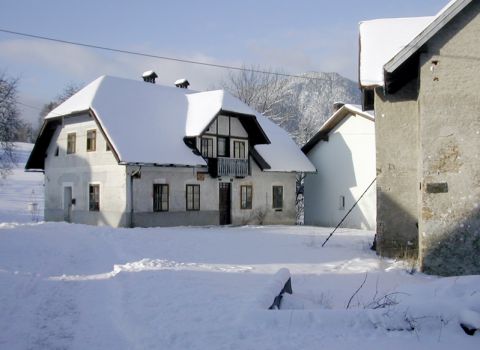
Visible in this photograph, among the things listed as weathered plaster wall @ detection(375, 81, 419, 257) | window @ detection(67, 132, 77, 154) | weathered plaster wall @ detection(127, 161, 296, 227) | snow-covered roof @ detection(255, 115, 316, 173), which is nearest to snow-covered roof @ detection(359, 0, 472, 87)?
weathered plaster wall @ detection(375, 81, 419, 257)

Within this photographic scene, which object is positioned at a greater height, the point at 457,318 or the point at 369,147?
the point at 369,147

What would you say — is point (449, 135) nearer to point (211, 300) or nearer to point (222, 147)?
point (211, 300)

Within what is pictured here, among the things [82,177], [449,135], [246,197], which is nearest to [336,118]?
[246,197]

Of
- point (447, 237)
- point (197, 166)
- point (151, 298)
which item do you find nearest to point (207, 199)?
point (197, 166)

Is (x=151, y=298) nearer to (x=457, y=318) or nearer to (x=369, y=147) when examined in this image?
(x=457, y=318)

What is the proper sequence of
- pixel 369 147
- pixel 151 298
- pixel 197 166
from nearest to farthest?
pixel 151 298 → pixel 197 166 → pixel 369 147

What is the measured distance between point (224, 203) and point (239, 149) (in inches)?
121

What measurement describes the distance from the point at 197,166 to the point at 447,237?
15.4 metres

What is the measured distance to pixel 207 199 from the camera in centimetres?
2558

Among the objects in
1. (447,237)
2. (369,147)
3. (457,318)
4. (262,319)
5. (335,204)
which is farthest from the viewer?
(335,204)

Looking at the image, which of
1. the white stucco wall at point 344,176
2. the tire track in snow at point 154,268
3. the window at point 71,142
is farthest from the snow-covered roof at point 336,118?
the tire track in snow at point 154,268

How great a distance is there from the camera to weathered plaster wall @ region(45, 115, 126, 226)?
2281 cm

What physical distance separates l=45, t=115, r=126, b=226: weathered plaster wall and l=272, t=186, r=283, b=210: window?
10005mm

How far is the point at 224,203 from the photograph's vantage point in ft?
88.5
